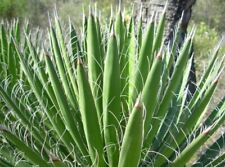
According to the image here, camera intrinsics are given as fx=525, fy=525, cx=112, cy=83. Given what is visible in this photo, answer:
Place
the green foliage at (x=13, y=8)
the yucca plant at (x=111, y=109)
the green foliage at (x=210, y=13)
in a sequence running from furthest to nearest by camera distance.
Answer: the green foliage at (x=210, y=13), the green foliage at (x=13, y=8), the yucca plant at (x=111, y=109)

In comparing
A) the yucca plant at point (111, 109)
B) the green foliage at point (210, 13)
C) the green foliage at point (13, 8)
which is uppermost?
the yucca plant at point (111, 109)

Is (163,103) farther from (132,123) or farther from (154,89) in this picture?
(132,123)

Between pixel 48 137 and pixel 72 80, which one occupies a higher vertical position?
pixel 72 80

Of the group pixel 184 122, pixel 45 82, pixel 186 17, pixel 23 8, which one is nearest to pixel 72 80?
pixel 45 82

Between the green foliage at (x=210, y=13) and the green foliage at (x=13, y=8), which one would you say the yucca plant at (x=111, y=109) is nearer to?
the green foliage at (x=13, y=8)

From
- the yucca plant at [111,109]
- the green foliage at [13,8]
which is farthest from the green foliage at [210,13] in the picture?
the yucca plant at [111,109]

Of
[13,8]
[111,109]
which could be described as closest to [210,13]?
[13,8]

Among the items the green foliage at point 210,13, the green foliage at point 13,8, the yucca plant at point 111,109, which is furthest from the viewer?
the green foliage at point 210,13

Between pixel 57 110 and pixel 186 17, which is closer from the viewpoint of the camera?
pixel 57 110
